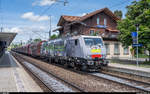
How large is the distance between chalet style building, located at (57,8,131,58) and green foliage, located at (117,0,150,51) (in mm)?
10735

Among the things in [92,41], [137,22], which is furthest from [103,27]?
[92,41]

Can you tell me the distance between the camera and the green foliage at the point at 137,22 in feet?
61.2

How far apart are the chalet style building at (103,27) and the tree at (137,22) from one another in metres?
10.7

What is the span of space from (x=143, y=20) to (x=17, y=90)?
16648 mm

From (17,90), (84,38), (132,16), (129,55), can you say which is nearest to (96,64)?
(84,38)

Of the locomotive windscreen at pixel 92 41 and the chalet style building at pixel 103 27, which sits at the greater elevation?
the chalet style building at pixel 103 27

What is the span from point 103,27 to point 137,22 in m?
18.7

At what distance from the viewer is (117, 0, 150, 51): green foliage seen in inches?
734

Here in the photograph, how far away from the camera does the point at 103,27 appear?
128ft

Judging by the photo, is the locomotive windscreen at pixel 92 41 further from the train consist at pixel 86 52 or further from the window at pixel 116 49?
the window at pixel 116 49

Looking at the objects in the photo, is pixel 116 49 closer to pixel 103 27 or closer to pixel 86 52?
pixel 103 27

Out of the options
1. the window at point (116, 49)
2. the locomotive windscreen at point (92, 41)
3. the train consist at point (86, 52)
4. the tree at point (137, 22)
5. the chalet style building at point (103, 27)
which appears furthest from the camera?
the window at point (116, 49)

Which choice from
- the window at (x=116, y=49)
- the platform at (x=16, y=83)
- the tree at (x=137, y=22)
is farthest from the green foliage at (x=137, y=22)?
the platform at (x=16, y=83)

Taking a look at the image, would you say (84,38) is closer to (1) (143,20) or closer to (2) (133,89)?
(2) (133,89)
